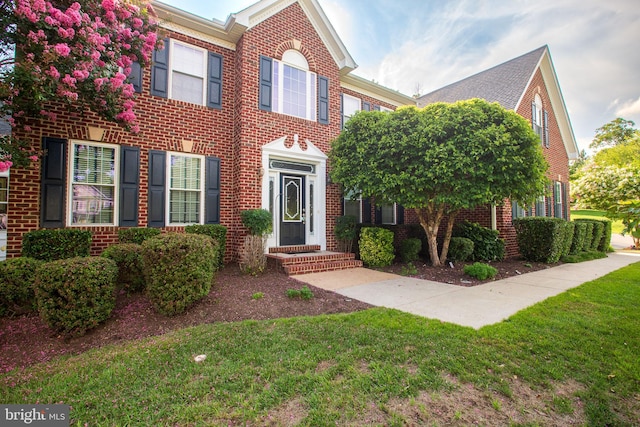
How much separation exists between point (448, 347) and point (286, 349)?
5.54 ft

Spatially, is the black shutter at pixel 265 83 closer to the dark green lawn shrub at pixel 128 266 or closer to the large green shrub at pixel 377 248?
the large green shrub at pixel 377 248

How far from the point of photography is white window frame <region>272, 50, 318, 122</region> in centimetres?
841

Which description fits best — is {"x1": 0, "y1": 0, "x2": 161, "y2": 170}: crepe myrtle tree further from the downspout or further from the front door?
the downspout

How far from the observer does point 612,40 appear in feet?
13.2

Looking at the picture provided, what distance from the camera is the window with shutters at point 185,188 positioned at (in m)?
7.31

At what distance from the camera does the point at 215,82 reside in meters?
7.92

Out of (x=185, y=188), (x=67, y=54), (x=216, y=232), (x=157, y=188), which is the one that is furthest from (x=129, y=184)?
(x=67, y=54)

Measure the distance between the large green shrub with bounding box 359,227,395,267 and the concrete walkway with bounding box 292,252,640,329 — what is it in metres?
0.47

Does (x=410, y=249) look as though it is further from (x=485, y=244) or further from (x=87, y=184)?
(x=87, y=184)

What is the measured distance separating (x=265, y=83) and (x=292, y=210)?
11.4ft

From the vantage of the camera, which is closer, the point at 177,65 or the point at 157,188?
the point at 157,188

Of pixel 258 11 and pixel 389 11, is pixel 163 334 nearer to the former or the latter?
pixel 258 11

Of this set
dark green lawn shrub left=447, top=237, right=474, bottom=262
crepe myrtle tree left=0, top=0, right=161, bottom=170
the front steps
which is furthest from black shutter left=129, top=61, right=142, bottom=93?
dark green lawn shrub left=447, top=237, right=474, bottom=262

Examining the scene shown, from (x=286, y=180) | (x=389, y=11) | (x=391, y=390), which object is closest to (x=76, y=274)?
(x=391, y=390)
